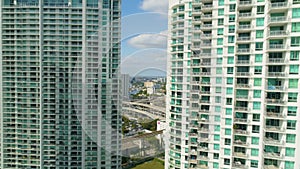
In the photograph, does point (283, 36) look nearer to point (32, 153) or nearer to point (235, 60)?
point (235, 60)

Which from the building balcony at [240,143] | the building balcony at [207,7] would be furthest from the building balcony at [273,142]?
the building balcony at [207,7]

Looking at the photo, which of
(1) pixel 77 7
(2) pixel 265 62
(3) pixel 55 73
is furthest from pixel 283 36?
(3) pixel 55 73

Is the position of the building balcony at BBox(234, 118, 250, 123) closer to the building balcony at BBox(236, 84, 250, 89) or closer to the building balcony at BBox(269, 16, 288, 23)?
the building balcony at BBox(236, 84, 250, 89)

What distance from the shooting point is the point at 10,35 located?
12.5 feet

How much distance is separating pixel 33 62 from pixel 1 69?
0.72m

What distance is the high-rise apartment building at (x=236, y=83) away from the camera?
2201mm

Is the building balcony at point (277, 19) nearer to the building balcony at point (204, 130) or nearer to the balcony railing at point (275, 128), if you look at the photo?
the balcony railing at point (275, 128)

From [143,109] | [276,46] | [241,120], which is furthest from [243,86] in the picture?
[143,109]

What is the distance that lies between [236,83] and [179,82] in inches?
36.6

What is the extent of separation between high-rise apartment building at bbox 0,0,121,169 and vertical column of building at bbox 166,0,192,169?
1.02 metres

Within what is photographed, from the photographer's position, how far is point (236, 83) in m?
2.51

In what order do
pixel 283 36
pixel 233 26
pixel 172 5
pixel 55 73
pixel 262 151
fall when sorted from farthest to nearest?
pixel 55 73 < pixel 172 5 < pixel 233 26 < pixel 262 151 < pixel 283 36

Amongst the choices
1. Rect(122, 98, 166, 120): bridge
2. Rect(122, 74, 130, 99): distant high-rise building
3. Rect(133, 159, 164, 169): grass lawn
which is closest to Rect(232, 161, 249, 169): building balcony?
Rect(133, 159, 164, 169): grass lawn

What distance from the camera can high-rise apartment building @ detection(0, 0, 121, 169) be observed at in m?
3.54
